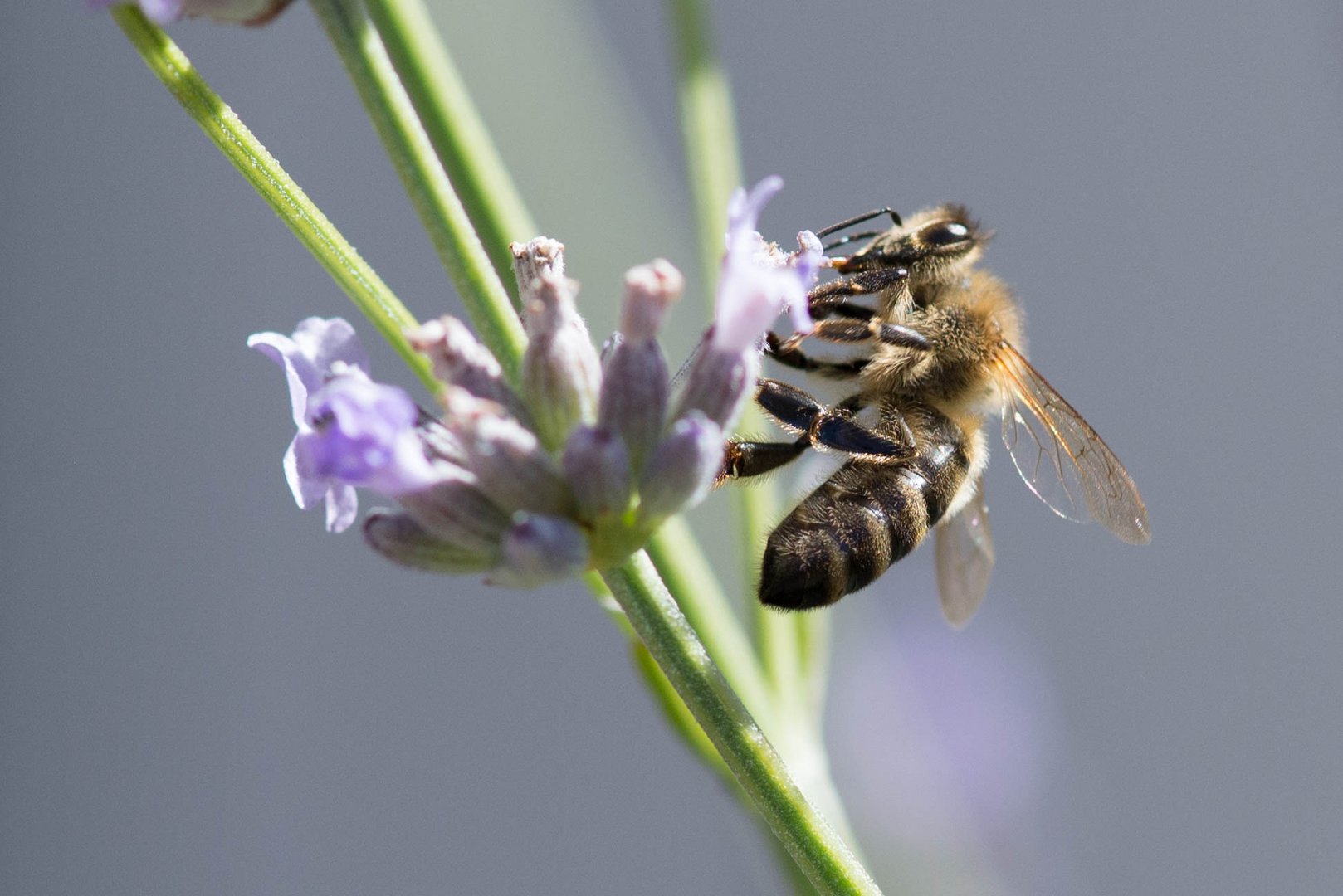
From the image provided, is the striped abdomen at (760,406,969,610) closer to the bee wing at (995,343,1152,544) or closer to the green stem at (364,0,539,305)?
the bee wing at (995,343,1152,544)

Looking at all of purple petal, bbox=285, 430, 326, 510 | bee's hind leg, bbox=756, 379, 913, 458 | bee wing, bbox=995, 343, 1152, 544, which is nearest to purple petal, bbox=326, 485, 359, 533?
purple petal, bbox=285, 430, 326, 510

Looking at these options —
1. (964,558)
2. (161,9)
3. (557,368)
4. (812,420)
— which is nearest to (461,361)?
(557,368)

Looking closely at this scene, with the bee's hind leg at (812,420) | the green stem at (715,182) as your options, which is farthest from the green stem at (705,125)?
the bee's hind leg at (812,420)

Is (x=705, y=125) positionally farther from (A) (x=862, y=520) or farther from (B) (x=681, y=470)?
(B) (x=681, y=470)

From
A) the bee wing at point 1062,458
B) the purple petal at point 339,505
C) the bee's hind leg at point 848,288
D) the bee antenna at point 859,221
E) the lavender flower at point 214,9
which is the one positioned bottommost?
the bee wing at point 1062,458

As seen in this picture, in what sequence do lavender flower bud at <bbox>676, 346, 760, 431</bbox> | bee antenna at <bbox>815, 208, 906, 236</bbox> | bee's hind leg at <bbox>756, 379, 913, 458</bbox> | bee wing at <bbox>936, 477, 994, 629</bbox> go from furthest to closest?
bee wing at <bbox>936, 477, 994, 629</bbox>, bee antenna at <bbox>815, 208, 906, 236</bbox>, bee's hind leg at <bbox>756, 379, 913, 458</bbox>, lavender flower bud at <bbox>676, 346, 760, 431</bbox>

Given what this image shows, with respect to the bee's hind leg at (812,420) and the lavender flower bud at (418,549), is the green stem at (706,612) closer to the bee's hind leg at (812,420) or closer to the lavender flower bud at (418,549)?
the bee's hind leg at (812,420)
